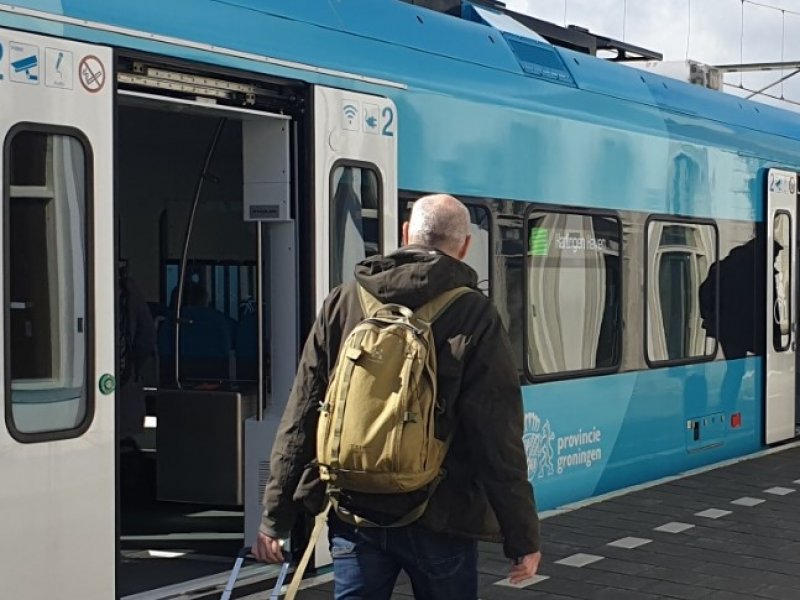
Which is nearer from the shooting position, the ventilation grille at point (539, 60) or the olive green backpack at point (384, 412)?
the olive green backpack at point (384, 412)

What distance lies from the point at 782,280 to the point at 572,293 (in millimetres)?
3247

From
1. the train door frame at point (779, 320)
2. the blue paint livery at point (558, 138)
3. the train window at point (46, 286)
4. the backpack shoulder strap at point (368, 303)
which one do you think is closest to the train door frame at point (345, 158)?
the blue paint livery at point (558, 138)

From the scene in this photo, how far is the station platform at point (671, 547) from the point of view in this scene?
5.96 metres

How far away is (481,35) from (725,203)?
3.03 m

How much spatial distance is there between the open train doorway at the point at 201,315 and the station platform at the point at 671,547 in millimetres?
893

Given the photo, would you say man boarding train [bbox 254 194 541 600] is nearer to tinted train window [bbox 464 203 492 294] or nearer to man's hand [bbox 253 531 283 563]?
man's hand [bbox 253 531 283 563]

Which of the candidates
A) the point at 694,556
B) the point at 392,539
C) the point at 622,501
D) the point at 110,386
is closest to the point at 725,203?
the point at 622,501

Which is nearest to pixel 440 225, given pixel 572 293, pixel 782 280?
pixel 572 293

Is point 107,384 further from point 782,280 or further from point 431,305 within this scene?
point 782,280

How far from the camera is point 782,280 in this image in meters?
10.2

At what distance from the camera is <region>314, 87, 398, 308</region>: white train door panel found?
18.3 ft

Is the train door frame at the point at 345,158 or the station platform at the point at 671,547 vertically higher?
the train door frame at the point at 345,158

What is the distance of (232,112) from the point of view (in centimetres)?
529

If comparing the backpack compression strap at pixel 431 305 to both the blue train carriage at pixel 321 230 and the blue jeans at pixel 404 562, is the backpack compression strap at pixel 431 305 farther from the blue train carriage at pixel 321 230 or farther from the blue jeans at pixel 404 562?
the blue train carriage at pixel 321 230
